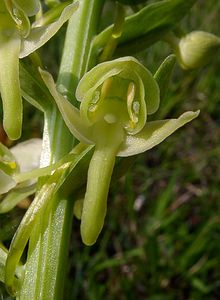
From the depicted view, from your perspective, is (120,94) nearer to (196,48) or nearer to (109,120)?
(109,120)

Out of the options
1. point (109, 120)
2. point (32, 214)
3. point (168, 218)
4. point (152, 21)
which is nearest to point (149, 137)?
point (109, 120)

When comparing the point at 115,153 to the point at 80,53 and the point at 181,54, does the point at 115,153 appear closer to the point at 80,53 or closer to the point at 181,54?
the point at 80,53

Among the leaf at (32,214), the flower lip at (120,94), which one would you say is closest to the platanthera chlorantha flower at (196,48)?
the flower lip at (120,94)

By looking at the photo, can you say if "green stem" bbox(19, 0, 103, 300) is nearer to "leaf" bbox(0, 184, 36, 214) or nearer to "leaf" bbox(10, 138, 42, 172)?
"leaf" bbox(0, 184, 36, 214)

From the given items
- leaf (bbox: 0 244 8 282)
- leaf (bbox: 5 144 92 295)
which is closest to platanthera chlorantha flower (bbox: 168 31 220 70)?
leaf (bbox: 5 144 92 295)

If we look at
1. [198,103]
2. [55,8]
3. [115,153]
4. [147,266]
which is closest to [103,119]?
[115,153]
